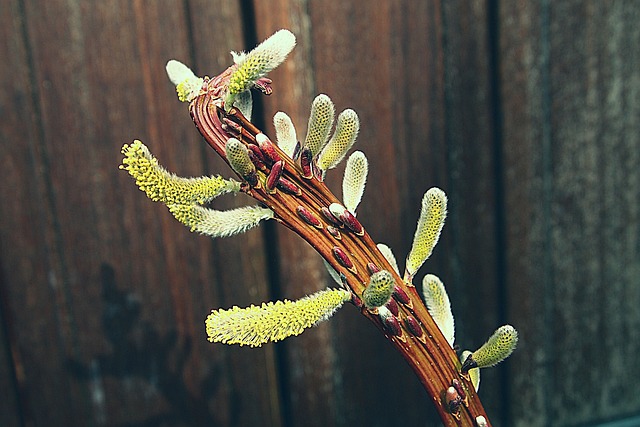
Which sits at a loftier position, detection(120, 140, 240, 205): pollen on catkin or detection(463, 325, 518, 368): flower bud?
detection(120, 140, 240, 205): pollen on catkin

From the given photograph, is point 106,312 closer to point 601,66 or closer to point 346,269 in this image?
point 346,269

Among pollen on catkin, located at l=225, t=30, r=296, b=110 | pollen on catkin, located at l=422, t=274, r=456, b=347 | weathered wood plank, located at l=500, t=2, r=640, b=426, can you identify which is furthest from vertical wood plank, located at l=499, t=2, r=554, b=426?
pollen on catkin, located at l=225, t=30, r=296, b=110

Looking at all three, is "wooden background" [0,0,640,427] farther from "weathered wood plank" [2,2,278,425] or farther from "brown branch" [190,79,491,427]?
"brown branch" [190,79,491,427]

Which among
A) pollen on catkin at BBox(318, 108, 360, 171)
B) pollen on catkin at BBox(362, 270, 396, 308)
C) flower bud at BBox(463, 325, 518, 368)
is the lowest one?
flower bud at BBox(463, 325, 518, 368)

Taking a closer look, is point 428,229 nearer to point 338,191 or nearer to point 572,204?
point 338,191

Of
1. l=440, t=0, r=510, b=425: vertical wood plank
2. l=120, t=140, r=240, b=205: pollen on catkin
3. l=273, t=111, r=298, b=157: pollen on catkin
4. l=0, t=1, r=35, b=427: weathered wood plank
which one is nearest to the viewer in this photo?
l=120, t=140, r=240, b=205: pollen on catkin

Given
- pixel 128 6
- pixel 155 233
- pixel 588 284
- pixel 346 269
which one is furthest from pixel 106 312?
pixel 588 284
